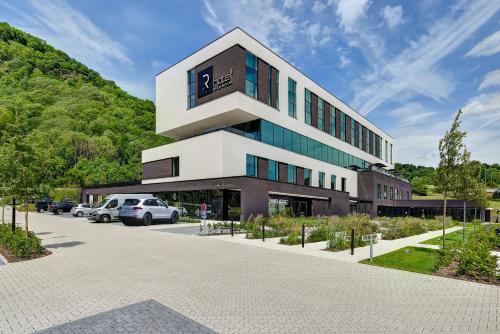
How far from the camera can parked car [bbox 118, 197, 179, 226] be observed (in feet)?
76.4

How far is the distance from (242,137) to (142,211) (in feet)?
42.0

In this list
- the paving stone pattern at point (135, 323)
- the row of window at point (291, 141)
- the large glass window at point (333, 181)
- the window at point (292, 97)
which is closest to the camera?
the paving stone pattern at point (135, 323)

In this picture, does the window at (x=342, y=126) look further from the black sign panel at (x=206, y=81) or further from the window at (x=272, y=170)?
the black sign panel at (x=206, y=81)

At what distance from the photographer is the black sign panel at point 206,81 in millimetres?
35000

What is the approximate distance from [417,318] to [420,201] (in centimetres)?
6048

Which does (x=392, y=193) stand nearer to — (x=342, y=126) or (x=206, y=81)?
(x=342, y=126)

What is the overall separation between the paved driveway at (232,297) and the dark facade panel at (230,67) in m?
24.1

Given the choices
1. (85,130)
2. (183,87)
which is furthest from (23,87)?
(183,87)

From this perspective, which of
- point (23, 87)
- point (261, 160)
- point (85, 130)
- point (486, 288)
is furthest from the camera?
point (23, 87)

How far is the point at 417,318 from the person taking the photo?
5848mm

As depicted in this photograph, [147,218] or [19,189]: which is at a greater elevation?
[19,189]

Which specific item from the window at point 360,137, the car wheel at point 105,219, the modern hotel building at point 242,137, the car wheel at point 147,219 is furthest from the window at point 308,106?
the car wheel at point 105,219

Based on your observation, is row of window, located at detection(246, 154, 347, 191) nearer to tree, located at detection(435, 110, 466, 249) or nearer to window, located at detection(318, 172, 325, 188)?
window, located at detection(318, 172, 325, 188)

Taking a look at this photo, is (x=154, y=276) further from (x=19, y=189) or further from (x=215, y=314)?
(x=19, y=189)
